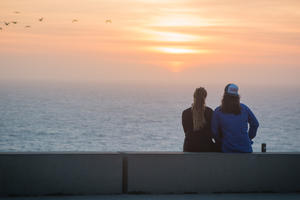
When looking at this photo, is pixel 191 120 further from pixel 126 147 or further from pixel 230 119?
pixel 126 147

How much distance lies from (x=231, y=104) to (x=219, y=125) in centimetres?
37

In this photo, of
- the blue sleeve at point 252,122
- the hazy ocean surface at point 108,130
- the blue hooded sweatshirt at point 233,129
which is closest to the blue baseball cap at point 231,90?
the blue hooded sweatshirt at point 233,129

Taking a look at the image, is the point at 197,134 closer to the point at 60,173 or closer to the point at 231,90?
the point at 231,90

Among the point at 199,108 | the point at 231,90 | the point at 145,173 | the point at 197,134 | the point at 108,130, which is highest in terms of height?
the point at 231,90

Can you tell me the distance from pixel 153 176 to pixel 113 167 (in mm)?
601

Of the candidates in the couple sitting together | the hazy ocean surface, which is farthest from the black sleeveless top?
the hazy ocean surface

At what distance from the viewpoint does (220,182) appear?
27.2ft

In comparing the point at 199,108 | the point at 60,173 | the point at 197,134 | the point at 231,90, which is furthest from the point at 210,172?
the point at 60,173

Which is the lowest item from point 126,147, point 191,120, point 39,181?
point 126,147

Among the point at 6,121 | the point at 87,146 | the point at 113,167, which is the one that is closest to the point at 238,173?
the point at 113,167

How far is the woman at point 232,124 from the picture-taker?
820 cm

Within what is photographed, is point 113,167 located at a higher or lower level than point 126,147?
higher

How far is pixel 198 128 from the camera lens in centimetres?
831

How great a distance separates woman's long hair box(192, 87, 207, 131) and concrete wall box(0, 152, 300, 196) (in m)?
0.46
